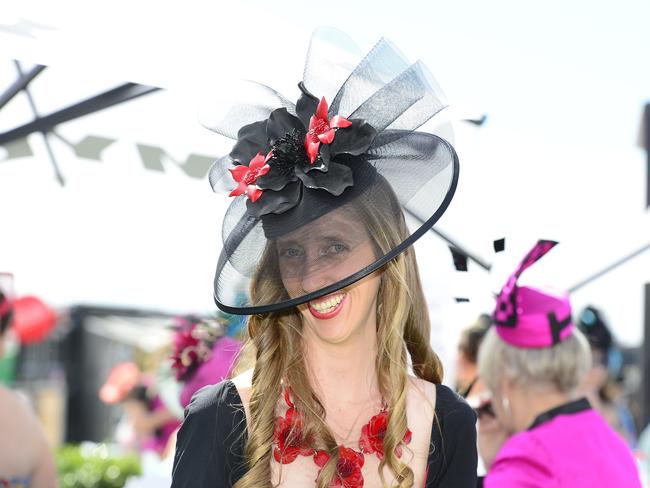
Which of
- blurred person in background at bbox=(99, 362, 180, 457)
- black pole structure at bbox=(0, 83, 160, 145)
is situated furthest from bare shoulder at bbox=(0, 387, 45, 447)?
blurred person in background at bbox=(99, 362, 180, 457)

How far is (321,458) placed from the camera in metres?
1.66

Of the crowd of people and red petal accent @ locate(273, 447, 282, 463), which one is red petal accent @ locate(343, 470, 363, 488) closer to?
the crowd of people

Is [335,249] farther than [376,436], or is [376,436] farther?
[376,436]

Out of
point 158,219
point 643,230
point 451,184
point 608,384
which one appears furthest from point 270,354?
point 608,384

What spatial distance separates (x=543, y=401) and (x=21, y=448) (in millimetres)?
1671

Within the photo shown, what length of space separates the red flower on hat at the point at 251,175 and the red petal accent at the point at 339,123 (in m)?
0.13

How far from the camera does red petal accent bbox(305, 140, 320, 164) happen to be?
5.10ft

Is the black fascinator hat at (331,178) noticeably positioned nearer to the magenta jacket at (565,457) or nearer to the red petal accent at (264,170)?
the red petal accent at (264,170)

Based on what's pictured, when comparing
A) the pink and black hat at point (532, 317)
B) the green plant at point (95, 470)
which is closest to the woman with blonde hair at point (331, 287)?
the pink and black hat at point (532, 317)

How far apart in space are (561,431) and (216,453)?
4.44ft

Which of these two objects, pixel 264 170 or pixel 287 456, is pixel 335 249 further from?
pixel 287 456

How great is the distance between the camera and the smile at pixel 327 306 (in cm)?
163

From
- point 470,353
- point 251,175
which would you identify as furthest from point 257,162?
point 470,353

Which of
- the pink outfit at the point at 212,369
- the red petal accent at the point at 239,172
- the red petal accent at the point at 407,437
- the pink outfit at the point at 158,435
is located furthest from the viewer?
the pink outfit at the point at 158,435
